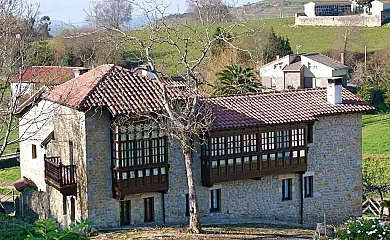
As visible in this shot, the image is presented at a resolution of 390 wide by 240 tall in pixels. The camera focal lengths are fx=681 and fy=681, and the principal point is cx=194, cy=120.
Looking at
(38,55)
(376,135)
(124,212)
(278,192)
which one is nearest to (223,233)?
(124,212)

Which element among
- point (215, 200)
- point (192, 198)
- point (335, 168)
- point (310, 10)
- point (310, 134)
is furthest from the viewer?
point (310, 10)

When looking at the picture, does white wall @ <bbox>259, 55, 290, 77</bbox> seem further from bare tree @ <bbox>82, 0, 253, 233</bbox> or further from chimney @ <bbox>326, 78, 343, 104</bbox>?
bare tree @ <bbox>82, 0, 253, 233</bbox>

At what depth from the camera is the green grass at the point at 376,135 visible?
4575 centimetres

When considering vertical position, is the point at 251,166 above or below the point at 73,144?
below

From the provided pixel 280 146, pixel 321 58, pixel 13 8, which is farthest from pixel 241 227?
pixel 321 58

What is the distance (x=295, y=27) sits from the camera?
98438 mm

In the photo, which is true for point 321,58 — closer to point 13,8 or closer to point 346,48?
point 346,48

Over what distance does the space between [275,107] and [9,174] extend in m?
20.4

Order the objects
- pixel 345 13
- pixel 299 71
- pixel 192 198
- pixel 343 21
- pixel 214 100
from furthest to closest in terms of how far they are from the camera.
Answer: pixel 345 13 < pixel 343 21 < pixel 299 71 < pixel 214 100 < pixel 192 198

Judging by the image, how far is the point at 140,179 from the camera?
944 inches

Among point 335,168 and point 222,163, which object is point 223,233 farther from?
point 335,168

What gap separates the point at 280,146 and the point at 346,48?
180ft

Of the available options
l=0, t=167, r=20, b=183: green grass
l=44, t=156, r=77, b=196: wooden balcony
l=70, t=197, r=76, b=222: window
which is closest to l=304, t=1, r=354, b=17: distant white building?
l=0, t=167, r=20, b=183: green grass

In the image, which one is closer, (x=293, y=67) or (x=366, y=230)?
(x=366, y=230)
